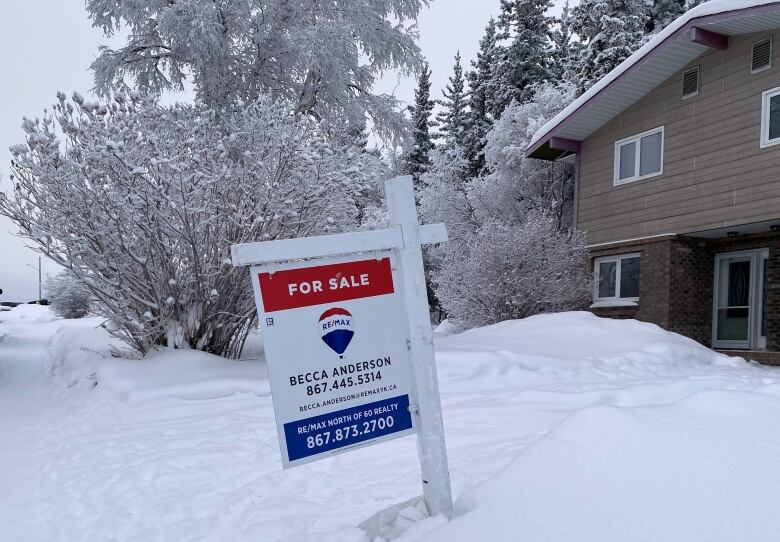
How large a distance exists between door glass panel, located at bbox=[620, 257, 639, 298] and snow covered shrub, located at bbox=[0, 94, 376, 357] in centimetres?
787

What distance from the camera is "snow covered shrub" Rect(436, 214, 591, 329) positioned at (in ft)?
45.1

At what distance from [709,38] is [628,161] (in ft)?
10.5

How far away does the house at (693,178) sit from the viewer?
11.0m

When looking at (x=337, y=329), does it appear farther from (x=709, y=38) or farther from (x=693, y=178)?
(x=709, y=38)

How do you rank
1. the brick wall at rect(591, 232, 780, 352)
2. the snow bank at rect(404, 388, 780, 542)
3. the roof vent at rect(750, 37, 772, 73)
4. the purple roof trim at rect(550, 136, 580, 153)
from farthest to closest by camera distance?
the purple roof trim at rect(550, 136, 580, 153)
the brick wall at rect(591, 232, 780, 352)
the roof vent at rect(750, 37, 772, 73)
the snow bank at rect(404, 388, 780, 542)

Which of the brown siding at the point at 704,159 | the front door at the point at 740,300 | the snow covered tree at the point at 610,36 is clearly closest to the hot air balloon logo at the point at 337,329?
the brown siding at the point at 704,159

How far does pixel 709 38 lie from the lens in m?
11.4

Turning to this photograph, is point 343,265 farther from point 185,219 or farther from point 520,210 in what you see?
point 520,210

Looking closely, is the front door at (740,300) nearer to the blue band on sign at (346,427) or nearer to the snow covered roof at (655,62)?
the snow covered roof at (655,62)

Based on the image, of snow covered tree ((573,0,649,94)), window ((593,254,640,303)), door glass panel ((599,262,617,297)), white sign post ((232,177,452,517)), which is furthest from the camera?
snow covered tree ((573,0,649,94))

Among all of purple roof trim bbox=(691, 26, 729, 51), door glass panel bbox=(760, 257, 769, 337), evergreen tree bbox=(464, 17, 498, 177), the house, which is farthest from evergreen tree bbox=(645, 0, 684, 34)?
door glass panel bbox=(760, 257, 769, 337)

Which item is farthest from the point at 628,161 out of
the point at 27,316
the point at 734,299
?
the point at 27,316

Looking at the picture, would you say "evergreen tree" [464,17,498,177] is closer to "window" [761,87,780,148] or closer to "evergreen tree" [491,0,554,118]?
"evergreen tree" [491,0,554,118]

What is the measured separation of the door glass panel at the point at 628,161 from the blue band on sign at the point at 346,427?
12.4 m
